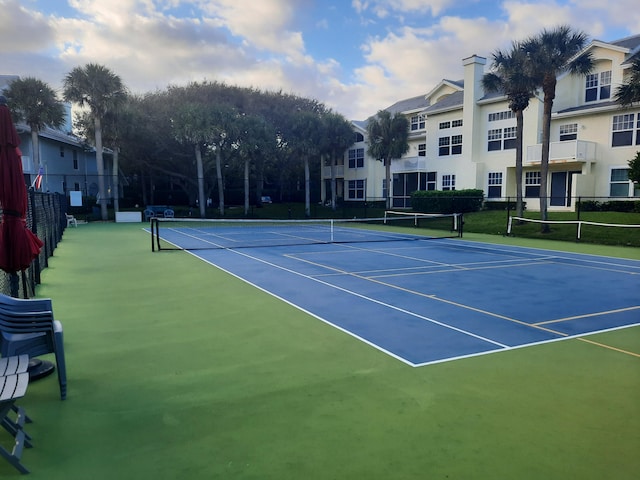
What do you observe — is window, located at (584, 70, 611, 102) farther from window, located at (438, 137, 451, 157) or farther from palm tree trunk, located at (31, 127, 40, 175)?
palm tree trunk, located at (31, 127, 40, 175)

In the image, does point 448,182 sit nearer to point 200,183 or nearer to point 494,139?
point 494,139

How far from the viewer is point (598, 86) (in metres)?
30.8

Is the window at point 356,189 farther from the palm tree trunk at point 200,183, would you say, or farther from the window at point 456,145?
the palm tree trunk at point 200,183

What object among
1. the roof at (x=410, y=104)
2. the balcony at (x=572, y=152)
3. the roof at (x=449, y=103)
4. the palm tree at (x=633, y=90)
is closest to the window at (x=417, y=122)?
the roof at (x=410, y=104)

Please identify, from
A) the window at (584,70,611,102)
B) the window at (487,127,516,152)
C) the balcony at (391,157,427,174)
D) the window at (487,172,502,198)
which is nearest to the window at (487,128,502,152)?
the window at (487,127,516,152)

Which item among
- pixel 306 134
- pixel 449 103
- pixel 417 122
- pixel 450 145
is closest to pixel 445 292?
pixel 450 145

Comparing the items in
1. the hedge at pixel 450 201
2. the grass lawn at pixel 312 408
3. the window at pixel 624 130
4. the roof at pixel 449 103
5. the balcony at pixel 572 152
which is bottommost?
the grass lawn at pixel 312 408

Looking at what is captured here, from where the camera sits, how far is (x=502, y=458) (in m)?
3.78

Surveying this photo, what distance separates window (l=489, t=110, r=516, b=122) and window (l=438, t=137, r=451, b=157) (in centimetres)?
391

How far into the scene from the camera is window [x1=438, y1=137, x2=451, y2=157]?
39044mm

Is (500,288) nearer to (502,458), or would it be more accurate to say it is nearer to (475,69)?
(502,458)

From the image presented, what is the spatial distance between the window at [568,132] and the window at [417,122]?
14203 millimetres

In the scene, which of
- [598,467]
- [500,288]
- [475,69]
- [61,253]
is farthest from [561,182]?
[598,467]

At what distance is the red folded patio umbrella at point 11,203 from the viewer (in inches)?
214
